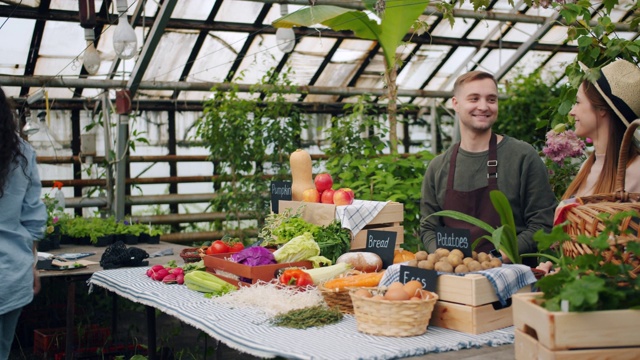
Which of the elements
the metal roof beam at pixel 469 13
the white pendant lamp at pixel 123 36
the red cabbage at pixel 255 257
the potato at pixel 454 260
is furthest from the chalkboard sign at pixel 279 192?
the metal roof beam at pixel 469 13

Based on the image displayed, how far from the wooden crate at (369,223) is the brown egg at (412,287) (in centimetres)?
120

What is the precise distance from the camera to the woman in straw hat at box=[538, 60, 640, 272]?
2.57 metres

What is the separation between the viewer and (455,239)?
266cm

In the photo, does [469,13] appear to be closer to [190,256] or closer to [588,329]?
[190,256]

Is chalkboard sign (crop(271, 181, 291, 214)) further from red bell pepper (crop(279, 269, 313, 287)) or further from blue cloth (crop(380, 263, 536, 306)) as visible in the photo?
blue cloth (crop(380, 263, 536, 306))

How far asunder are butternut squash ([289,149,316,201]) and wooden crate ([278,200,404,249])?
22 cm

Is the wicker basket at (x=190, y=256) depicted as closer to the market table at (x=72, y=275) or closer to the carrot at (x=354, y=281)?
the market table at (x=72, y=275)

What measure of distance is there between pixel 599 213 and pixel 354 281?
104 cm

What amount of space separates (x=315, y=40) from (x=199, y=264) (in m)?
6.75

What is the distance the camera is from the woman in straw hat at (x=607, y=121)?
2.57m

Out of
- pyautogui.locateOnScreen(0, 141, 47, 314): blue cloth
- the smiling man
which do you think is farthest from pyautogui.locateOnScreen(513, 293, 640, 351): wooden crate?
pyautogui.locateOnScreen(0, 141, 47, 314): blue cloth

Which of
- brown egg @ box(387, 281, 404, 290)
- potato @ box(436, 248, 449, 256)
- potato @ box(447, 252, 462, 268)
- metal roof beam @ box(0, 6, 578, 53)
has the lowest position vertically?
brown egg @ box(387, 281, 404, 290)

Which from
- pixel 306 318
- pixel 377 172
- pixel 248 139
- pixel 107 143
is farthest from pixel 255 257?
pixel 107 143

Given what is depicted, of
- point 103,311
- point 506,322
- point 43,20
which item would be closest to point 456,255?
point 506,322
